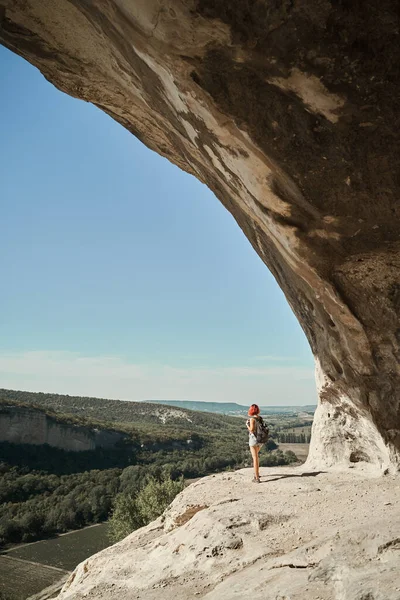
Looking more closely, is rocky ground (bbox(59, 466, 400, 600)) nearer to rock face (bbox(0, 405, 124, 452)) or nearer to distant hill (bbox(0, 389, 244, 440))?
rock face (bbox(0, 405, 124, 452))

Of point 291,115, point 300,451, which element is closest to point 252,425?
point 291,115

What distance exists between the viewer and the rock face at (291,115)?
11.4 feet

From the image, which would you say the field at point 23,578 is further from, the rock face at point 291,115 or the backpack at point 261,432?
the rock face at point 291,115

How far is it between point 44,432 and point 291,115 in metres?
53.9

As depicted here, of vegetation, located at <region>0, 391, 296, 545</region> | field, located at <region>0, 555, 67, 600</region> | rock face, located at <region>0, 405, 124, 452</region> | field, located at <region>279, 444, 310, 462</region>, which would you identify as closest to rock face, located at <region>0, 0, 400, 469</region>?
vegetation, located at <region>0, 391, 296, 545</region>

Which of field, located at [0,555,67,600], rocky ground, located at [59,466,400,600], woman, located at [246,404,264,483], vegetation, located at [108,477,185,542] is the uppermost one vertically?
woman, located at [246,404,264,483]

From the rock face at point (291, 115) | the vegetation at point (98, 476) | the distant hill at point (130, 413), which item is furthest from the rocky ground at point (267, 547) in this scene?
the distant hill at point (130, 413)

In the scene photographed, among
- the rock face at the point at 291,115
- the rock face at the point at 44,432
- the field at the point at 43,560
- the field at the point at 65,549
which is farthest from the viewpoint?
the rock face at the point at 44,432

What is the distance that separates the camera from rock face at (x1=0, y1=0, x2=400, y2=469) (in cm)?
349

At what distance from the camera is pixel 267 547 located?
4809mm

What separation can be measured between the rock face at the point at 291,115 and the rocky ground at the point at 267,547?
184cm

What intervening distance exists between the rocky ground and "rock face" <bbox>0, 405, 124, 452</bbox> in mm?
47281

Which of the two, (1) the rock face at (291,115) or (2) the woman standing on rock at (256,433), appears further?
(2) the woman standing on rock at (256,433)

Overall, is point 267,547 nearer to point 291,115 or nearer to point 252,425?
point 252,425
